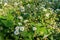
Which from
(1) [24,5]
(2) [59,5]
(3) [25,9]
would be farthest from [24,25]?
(2) [59,5]

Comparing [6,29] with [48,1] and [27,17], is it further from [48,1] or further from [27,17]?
[48,1]

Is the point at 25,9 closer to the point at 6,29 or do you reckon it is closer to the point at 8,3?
the point at 8,3

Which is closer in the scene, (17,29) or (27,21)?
(17,29)

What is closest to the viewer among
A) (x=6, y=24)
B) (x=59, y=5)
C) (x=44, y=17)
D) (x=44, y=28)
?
(x=6, y=24)

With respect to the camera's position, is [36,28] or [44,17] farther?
[44,17]

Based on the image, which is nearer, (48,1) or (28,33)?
(28,33)

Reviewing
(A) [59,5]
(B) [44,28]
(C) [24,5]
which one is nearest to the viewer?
(B) [44,28]

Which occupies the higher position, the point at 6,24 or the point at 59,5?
the point at 6,24

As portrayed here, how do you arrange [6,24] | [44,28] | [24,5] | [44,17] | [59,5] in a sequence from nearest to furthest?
[6,24] → [44,28] → [44,17] → [24,5] → [59,5]

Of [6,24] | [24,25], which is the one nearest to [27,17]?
[24,25]
